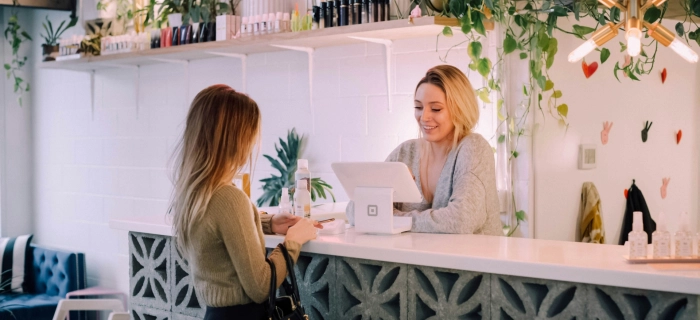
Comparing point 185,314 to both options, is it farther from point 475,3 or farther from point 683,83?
point 683,83

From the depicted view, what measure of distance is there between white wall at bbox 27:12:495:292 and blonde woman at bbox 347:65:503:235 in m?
0.60

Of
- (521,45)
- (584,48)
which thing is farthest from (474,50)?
(584,48)

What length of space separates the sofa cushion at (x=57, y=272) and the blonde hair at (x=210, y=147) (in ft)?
10.6

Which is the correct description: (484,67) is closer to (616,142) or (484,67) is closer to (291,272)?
(616,142)

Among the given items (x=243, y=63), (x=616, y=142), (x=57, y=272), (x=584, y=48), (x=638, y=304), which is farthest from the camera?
(x=57, y=272)

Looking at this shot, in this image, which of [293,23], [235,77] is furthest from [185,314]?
[235,77]

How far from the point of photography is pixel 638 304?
1896mm

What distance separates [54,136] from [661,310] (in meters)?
4.84

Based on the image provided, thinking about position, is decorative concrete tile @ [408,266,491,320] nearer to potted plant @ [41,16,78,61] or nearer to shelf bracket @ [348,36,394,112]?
shelf bracket @ [348,36,394,112]

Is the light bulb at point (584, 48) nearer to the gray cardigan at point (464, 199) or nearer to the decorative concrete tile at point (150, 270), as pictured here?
the gray cardigan at point (464, 199)

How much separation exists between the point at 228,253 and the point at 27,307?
329cm

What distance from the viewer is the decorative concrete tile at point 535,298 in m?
1.97

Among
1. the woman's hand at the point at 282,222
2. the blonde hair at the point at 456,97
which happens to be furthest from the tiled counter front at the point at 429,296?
the blonde hair at the point at 456,97

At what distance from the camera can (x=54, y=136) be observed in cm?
573
